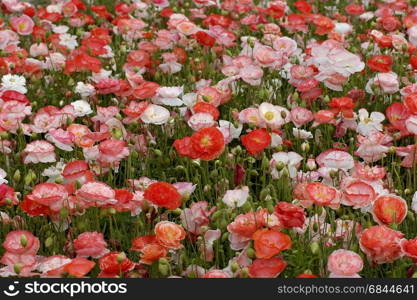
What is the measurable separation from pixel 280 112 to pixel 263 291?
3.86 ft

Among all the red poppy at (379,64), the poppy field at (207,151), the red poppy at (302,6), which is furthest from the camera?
the red poppy at (302,6)

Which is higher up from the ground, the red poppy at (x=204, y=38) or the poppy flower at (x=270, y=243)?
the poppy flower at (x=270, y=243)

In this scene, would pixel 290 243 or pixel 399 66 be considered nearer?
pixel 290 243

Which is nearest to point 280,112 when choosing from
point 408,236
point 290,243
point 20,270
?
point 408,236

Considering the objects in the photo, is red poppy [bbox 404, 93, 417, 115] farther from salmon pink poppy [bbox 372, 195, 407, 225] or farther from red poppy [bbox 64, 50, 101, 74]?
red poppy [bbox 64, 50, 101, 74]

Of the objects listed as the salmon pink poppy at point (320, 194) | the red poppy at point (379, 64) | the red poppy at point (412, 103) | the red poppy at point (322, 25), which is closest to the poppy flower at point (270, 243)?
the salmon pink poppy at point (320, 194)

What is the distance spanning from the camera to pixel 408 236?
2.72 m

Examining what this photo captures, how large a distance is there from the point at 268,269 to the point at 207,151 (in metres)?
0.61

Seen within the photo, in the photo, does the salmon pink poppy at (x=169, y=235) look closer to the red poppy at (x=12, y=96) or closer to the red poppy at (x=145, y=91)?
the red poppy at (x=145, y=91)

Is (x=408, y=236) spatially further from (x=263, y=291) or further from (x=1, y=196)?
(x=1, y=196)

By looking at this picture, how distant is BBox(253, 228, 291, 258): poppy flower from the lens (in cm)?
235

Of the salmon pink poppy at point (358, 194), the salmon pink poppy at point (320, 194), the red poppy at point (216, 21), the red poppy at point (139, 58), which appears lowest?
the red poppy at point (139, 58)

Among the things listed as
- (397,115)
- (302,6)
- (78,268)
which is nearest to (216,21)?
(302,6)

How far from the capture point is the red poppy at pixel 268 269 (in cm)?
236
